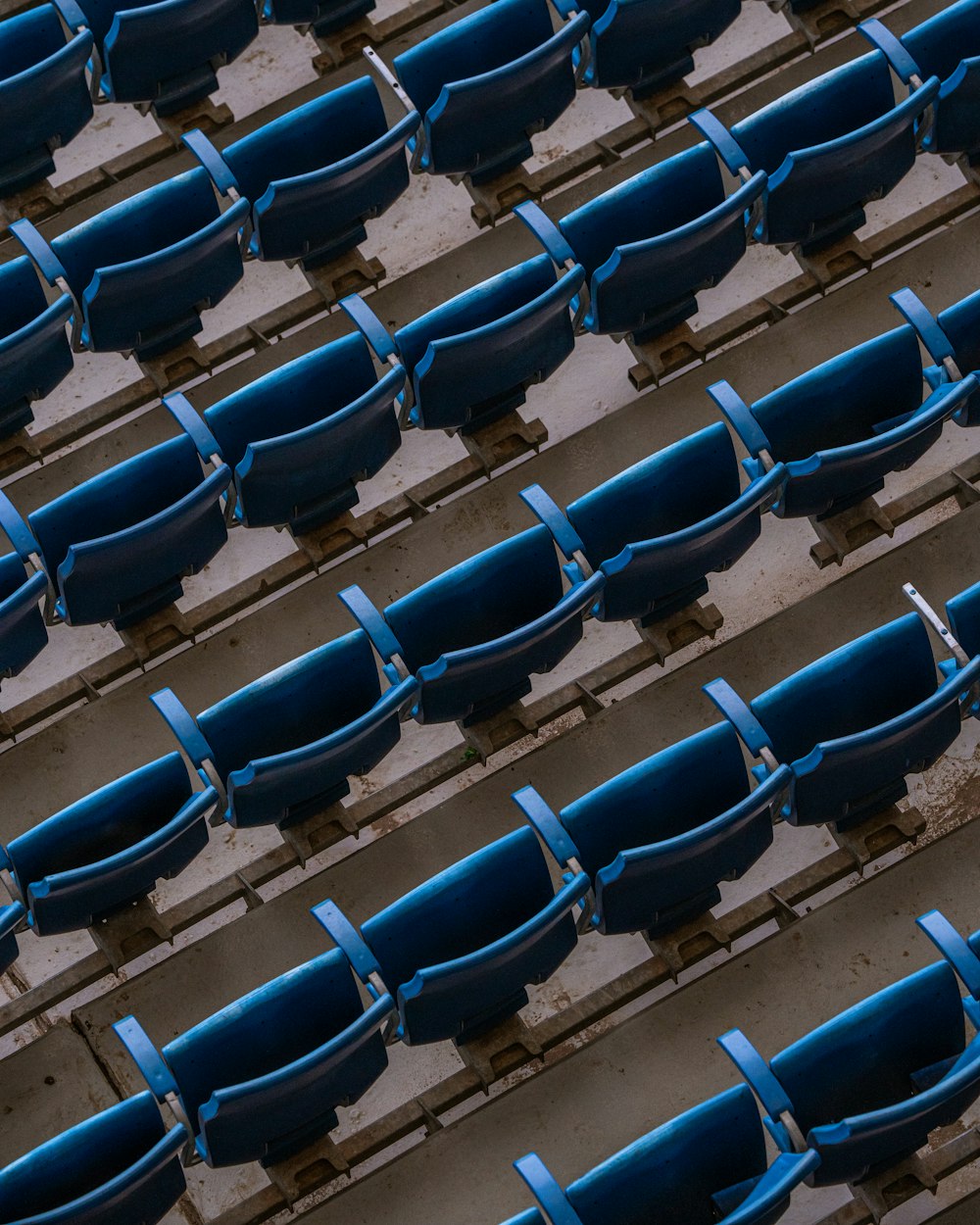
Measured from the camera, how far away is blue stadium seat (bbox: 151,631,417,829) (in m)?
3.60

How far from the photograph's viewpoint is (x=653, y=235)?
13.5 feet

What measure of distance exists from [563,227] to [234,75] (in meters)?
0.92

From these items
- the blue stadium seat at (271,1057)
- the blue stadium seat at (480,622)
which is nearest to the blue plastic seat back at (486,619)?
the blue stadium seat at (480,622)

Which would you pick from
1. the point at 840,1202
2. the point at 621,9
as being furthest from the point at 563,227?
the point at 840,1202

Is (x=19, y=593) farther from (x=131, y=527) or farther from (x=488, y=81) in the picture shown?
(x=488, y=81)

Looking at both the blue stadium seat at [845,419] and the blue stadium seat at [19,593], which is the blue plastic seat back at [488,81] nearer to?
the blue stadium seat at [845,419]

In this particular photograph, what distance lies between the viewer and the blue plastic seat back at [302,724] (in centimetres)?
363

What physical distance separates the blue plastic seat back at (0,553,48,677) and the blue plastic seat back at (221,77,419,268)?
759 millimetres

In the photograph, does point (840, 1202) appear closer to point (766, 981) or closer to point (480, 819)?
point (766, 981)

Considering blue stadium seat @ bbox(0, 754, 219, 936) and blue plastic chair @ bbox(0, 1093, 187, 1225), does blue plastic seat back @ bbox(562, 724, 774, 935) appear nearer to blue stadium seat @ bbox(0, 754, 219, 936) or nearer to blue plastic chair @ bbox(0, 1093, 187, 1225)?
blue stadium seat @ bbox(0, 754, 219, 936)

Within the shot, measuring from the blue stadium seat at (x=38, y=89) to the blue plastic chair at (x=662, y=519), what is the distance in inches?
44.4

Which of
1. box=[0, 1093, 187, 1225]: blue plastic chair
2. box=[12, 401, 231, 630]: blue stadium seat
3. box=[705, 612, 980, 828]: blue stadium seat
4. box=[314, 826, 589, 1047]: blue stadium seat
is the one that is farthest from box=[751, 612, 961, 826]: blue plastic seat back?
box=[0, 1093, 187, 1225]: blue plastic chair

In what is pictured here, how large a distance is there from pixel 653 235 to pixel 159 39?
954mm

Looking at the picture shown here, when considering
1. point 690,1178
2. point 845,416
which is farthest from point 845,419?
point 690,1178
